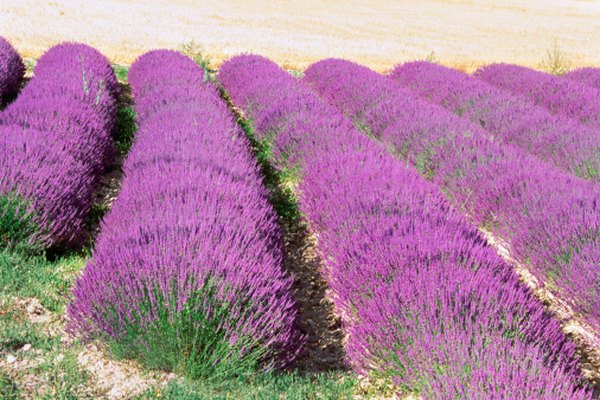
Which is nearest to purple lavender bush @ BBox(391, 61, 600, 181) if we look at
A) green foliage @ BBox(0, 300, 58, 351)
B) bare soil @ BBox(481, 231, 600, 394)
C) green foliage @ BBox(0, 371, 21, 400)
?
bare soil @ BBox(481, 231, 600, 394)

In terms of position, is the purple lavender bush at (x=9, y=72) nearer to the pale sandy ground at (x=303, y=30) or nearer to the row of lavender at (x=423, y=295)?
the pale sandy ground at (x=303, y=30)

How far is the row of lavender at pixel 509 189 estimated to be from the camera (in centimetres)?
337

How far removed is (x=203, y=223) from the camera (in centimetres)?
293

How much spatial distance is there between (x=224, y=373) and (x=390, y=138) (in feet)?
13.2

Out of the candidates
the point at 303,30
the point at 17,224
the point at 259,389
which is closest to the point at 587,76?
the point at 303,30

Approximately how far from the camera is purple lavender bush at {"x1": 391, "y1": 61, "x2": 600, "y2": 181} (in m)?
5.45

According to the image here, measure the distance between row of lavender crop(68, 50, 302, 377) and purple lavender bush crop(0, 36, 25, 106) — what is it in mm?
4784

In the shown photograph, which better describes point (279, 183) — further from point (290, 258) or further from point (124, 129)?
point (124, 129)

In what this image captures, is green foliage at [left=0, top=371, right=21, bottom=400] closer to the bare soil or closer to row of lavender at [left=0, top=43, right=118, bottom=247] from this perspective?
Answer: row of lavender at [left=0, top=43, right=118, bottom=247]

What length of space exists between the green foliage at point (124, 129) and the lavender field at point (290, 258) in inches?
2.7

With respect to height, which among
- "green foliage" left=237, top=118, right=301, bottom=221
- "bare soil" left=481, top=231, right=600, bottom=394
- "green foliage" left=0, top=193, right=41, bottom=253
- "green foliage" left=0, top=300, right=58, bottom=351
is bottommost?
"bare soil" left=481, top=231, right=600, bottom=394

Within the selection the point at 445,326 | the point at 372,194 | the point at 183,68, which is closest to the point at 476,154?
the point at 372,194

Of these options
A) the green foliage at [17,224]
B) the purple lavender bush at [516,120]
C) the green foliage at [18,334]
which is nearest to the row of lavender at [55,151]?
the green foliage at [17,224]

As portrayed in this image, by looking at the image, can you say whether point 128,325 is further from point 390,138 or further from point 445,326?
point 390,138
